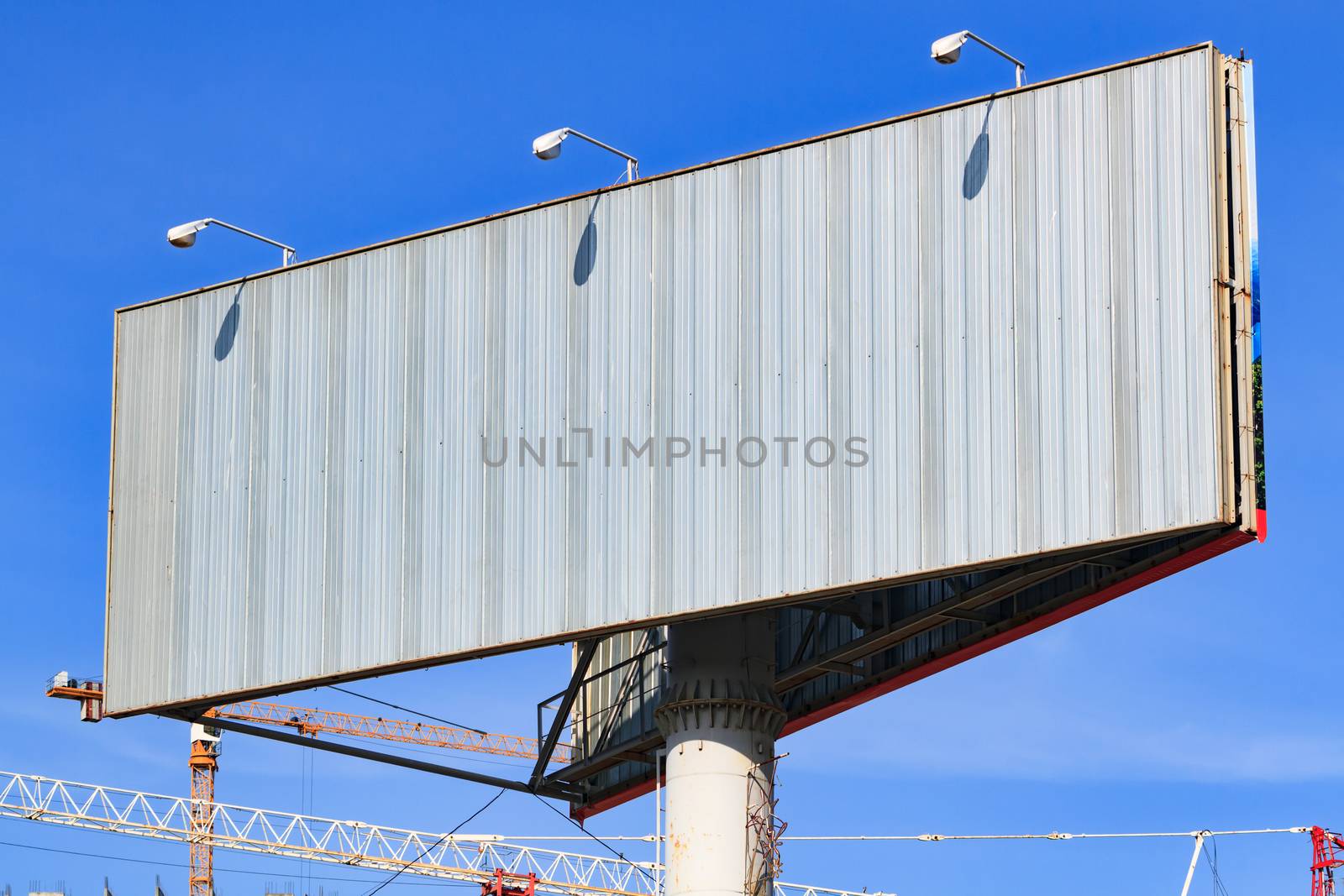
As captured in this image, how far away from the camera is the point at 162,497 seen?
54969 millimetres

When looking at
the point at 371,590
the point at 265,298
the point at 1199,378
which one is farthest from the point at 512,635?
the point at 1199,378

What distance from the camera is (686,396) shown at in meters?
48.8

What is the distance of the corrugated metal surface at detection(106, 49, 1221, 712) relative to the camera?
4444 cm

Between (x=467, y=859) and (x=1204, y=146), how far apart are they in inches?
4042

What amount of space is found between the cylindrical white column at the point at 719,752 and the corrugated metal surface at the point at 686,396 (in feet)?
7.38

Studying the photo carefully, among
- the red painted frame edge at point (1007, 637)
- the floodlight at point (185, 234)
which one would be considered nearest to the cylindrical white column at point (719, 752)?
the red painted frame edge at point (1007, 637)

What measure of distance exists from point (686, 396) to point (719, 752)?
7338 mm

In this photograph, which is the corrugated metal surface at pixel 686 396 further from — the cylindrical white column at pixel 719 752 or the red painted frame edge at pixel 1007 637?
the cylindrical white column at pixel 719 752

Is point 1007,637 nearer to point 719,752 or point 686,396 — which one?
point 719,752

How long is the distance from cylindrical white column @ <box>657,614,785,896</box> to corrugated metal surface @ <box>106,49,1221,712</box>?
2249 mm

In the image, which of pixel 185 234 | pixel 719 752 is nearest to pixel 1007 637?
pixel 719 752

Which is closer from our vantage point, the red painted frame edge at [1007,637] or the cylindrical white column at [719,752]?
the red painted frame edge at [1007,637]

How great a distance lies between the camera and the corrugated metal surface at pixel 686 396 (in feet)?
146

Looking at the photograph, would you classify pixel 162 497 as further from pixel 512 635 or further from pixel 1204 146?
pixel 1204 146
